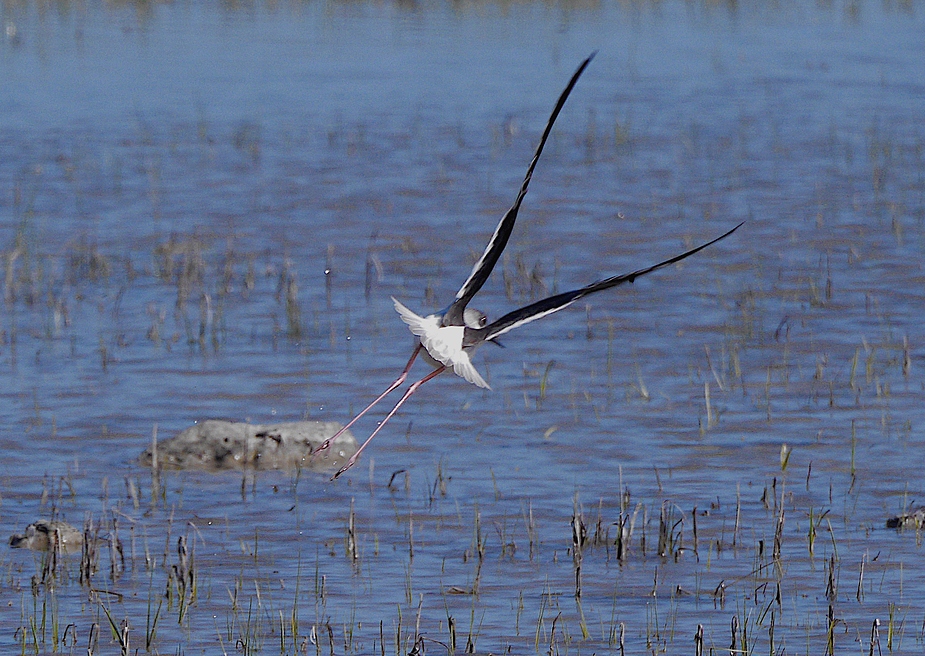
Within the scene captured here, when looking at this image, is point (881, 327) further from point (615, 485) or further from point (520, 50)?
point (520, 50)

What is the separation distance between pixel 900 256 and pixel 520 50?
10486 mm

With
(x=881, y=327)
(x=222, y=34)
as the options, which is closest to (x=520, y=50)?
(x=222, y=34)

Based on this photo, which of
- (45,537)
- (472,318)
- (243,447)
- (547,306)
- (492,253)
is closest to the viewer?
(547,306)

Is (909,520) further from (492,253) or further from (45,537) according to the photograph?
(45,537)

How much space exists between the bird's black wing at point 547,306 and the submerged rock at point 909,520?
2102mm

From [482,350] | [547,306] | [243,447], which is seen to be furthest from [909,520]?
[482,350]

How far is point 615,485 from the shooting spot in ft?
24.5

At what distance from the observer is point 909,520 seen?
6.73 m

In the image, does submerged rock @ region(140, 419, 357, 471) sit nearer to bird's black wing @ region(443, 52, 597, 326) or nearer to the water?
the water

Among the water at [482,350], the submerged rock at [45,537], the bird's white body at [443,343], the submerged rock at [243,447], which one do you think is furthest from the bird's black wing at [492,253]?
the submerged rock at [243,447]

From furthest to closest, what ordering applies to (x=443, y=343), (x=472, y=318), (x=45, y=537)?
(x=45, y=537) < (x=472, y=318) < (x=443, y=343)

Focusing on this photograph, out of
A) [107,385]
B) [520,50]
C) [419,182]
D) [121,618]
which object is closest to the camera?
[121,618]

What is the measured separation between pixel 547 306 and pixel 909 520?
248cm

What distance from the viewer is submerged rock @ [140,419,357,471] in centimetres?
779
